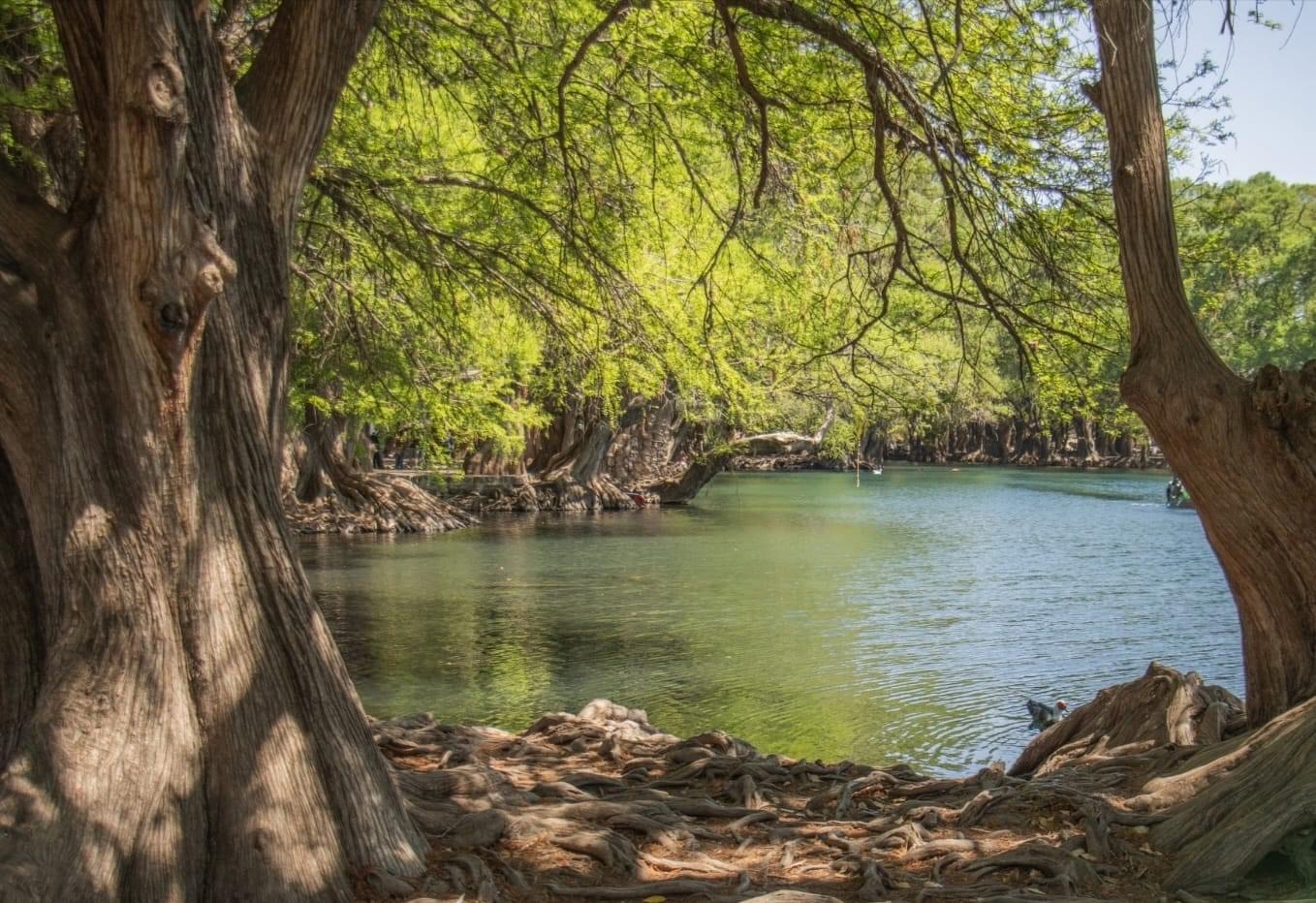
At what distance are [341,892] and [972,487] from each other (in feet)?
145

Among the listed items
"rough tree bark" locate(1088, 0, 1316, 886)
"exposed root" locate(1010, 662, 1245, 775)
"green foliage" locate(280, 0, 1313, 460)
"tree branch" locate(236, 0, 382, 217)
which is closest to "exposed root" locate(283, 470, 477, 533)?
"green foliage" locate(280, 0, 1313, 460)

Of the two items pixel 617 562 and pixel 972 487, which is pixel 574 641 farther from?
pixel 972 487

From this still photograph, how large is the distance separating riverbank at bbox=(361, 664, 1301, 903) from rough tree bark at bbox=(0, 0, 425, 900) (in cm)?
53

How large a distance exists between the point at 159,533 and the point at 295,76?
1.73 meters

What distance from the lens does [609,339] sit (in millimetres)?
10242

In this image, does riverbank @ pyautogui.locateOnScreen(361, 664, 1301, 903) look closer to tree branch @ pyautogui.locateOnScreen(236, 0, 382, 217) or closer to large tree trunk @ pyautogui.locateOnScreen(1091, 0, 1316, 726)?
large tree trunk @ pyautogui.locateOnScreen(1091, 0, 1316, 726)

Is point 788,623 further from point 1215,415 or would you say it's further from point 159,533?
point 159,533

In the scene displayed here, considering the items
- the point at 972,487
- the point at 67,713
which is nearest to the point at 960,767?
the point at 67,713

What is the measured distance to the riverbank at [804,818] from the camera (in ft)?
14.7

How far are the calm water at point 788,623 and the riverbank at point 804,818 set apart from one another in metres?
3.24

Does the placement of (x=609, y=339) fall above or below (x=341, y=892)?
above

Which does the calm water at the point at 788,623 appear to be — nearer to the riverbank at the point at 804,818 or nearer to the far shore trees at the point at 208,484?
the riverbank at the point at 804,818

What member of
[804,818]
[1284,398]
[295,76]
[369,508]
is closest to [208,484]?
[295,76]

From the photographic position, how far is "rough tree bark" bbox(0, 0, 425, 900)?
3.58m
